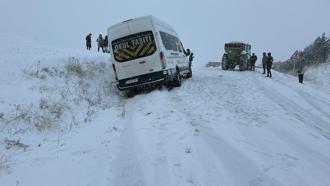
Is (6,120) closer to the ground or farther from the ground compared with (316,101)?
farther from the ground

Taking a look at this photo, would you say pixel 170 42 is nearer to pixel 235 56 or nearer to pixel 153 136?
pixel 153 136

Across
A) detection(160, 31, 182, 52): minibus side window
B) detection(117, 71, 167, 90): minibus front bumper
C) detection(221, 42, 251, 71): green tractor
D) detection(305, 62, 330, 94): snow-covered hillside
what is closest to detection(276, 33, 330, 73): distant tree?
detection(305, 62, 330, 94): snow-covered hillside

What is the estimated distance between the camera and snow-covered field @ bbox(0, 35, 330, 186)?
6.56 m

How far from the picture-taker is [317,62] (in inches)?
1556

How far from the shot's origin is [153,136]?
8.82m

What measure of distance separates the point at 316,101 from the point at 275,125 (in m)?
6.12

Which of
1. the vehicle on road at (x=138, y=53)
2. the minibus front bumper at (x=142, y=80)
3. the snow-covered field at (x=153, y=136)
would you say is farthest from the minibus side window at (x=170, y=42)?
the snow-covered field at (x=153, y=136)

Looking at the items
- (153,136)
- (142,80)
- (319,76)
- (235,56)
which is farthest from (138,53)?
(319,76)

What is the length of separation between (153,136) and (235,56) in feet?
83.3

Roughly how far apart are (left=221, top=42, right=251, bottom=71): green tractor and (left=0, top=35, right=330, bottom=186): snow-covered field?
17543 mm

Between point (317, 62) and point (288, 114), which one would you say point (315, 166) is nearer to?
point (288, 114)

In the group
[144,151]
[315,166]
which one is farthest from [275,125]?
[144,151]

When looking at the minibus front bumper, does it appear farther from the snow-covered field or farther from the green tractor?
the green tractor

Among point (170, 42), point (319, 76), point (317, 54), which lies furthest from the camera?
point (317, 54)
